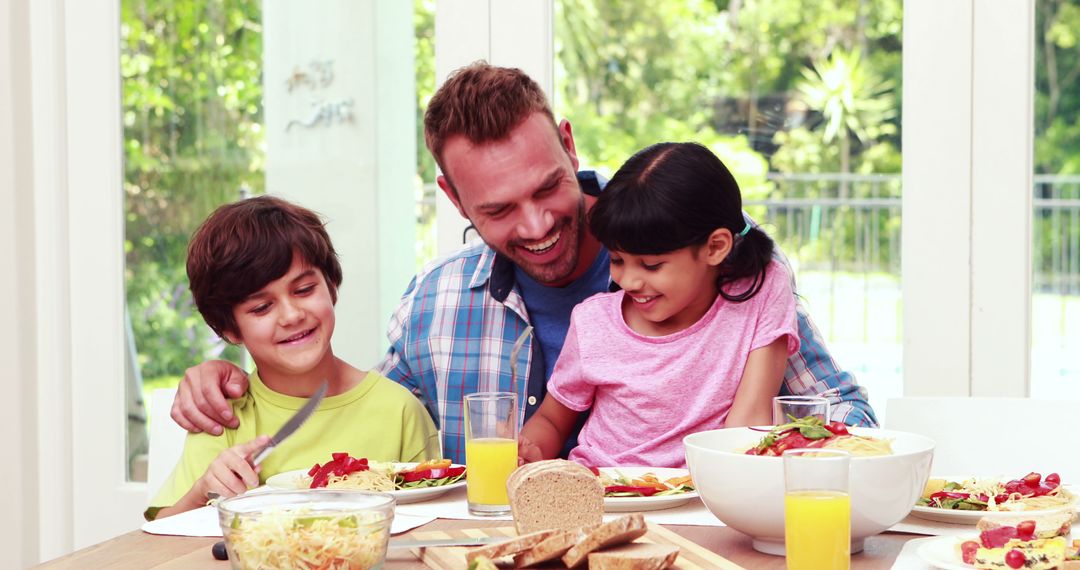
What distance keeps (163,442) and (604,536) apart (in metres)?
1.23

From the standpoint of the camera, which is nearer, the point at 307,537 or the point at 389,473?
the point at 307,537

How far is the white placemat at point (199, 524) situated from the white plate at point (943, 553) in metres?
0.55

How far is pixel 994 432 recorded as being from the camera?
184 centimetres

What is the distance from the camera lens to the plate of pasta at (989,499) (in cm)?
125

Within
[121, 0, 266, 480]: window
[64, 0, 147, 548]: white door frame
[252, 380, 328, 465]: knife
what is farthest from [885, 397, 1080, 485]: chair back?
[64, 0, 147, 548]: white door frame

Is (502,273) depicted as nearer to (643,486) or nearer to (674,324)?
(674,324)

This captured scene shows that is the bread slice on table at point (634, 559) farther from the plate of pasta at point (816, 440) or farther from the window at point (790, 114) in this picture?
the window at point (790, 114)

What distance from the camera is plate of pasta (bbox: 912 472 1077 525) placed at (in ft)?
4.09

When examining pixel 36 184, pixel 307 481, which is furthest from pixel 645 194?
pixel 36 184

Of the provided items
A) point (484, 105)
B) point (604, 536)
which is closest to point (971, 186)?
point (484, 105)

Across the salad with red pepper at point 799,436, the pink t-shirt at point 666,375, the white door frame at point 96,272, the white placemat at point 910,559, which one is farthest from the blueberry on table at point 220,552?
the white door frame at point 96,272

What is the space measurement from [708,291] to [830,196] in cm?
85

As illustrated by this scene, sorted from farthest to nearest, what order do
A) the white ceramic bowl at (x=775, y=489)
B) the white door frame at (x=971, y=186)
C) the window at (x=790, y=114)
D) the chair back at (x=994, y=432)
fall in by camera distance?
the window at (x=790, y=114)
the white door frame at (x=971, y=186)
the chair back at (x=994, y=432)
the white ceramic bowl at (x=775, y=489)

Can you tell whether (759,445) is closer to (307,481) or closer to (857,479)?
(857,479)
